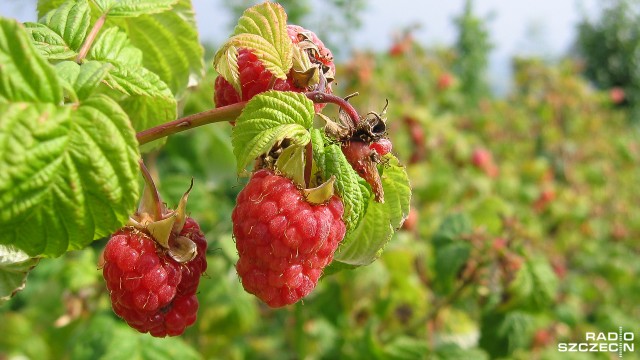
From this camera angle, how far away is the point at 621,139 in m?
6.55

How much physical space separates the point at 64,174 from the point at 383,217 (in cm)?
52

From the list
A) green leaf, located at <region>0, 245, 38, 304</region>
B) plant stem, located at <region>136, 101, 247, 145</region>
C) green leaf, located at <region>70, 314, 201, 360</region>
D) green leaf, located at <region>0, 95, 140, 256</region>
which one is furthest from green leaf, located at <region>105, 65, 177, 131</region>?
green leaf, located at <region>70, 314, 201, 360</region>

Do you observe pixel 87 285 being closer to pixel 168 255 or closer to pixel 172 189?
pixel 172 189

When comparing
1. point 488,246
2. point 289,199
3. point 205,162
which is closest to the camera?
point 289,199

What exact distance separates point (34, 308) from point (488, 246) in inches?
71.7

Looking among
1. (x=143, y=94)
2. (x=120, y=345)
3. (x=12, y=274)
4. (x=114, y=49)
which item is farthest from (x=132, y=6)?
(x=120, y=345)

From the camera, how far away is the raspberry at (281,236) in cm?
84

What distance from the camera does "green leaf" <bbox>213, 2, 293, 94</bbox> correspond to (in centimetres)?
89

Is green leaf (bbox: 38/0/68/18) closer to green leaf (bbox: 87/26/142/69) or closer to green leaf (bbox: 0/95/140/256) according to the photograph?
green leaf (bbox: 87/26/142/69)

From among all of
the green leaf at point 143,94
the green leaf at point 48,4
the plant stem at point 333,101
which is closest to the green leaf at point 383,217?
the plant stem at point 333,101

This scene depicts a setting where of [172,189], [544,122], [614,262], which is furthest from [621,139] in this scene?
[172,189]

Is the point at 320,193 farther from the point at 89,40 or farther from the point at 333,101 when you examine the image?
the point at 89,40

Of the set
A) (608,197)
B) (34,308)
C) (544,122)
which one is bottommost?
(608,197)

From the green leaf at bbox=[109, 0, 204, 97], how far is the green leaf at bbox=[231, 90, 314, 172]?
0.40 metres
